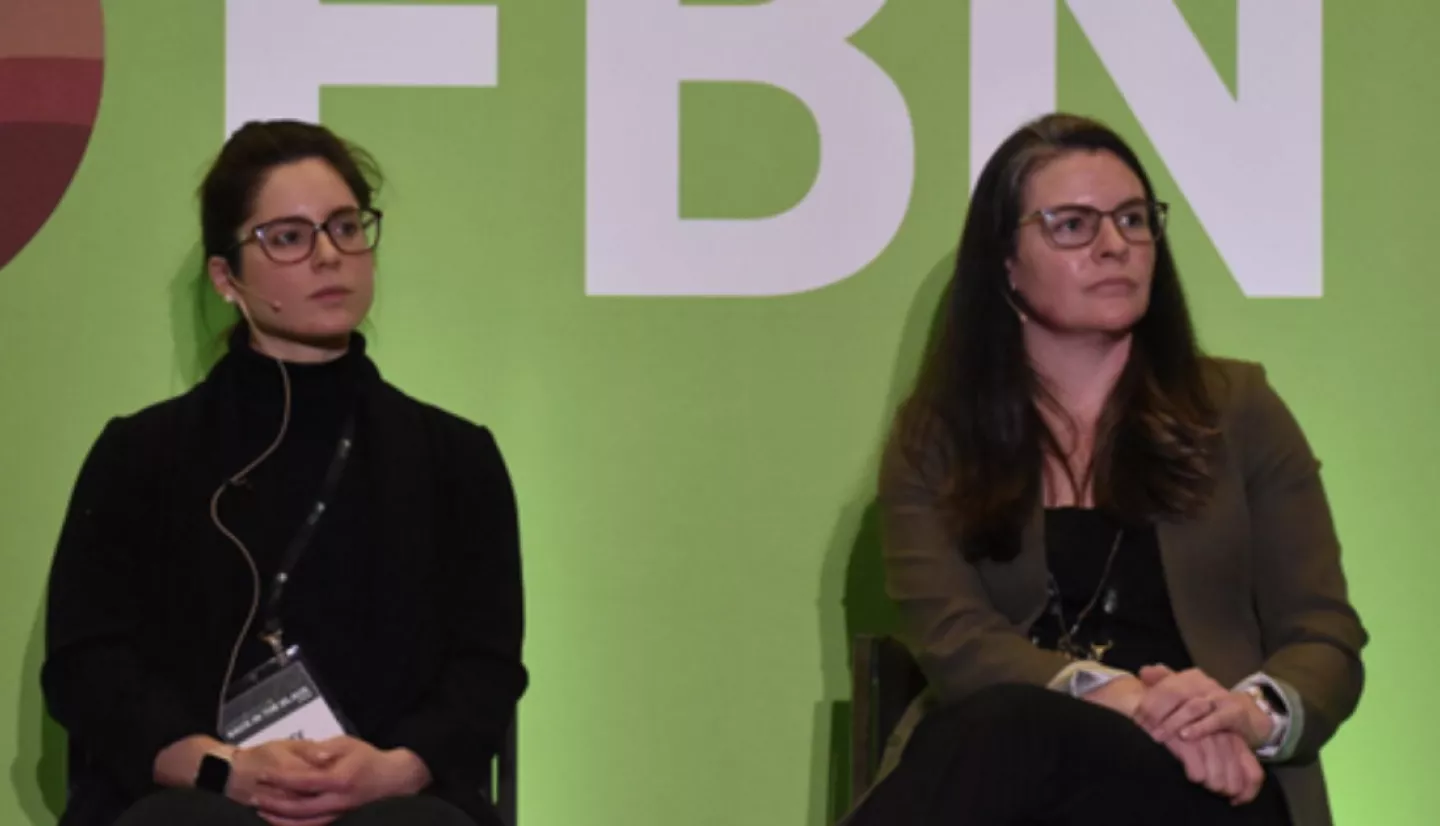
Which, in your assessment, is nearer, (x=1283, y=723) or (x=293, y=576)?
(x=1283, y=723)

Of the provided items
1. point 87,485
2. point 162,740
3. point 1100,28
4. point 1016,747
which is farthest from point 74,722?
point 1100,28

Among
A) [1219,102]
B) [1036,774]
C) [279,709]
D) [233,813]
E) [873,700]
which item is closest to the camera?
[1036,774]

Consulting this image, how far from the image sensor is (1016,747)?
7.72ft

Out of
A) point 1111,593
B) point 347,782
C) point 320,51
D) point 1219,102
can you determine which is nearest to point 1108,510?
point 1111,593

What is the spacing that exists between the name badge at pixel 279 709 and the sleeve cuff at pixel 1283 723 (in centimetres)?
126

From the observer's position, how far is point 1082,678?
2.58 meters

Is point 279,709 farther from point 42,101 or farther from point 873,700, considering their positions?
point 42,101

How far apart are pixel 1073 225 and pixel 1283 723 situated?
79 centimetres

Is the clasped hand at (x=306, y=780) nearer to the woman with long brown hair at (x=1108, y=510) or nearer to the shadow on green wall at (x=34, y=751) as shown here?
the woman with long brown hair at (x=1108, y=510)

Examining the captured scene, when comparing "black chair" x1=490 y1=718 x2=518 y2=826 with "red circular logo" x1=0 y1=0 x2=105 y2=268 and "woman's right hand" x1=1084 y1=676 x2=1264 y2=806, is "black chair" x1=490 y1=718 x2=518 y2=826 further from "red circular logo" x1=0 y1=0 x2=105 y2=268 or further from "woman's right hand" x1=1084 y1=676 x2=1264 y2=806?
"red circular logo" x1=0 y1=0 x2=105 y2=268

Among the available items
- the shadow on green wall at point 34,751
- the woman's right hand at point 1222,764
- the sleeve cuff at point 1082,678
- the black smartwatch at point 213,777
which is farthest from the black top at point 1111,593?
the shadow on green wall at point 34,751

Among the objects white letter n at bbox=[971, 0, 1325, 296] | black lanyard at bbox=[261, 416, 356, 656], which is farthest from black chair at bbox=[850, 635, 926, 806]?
white letter n at bbox=[971, 0, 1325, 296]

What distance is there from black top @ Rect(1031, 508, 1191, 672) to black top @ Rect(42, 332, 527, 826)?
792 millimetres

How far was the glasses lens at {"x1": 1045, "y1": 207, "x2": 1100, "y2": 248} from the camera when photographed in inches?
112
